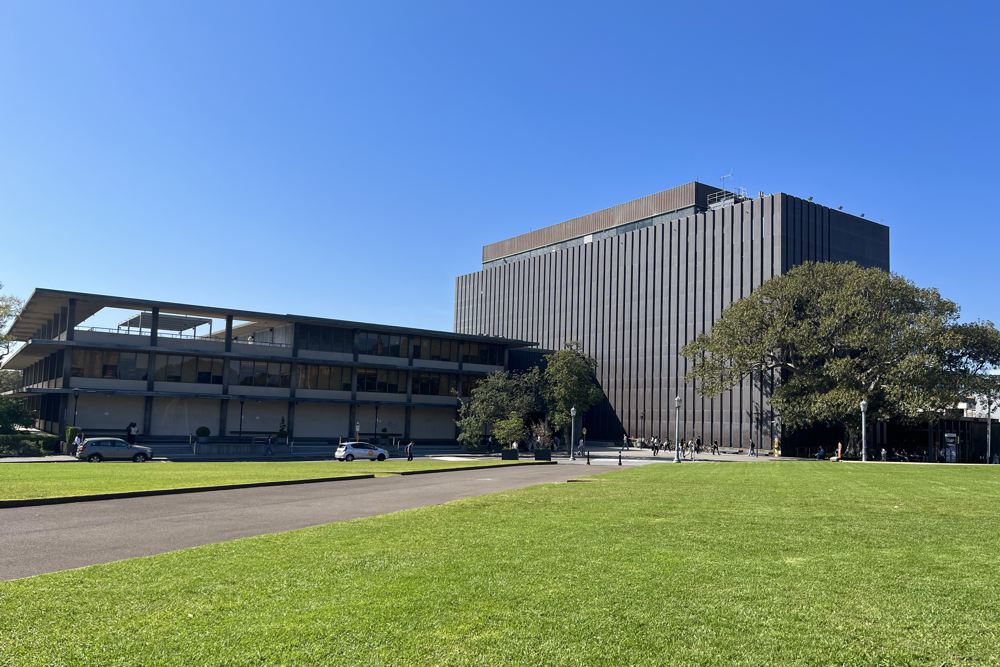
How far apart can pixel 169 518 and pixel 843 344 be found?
54.9 m

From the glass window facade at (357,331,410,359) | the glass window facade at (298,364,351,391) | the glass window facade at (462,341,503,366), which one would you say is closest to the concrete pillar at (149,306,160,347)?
the glass window facade at (298,364,351,391)

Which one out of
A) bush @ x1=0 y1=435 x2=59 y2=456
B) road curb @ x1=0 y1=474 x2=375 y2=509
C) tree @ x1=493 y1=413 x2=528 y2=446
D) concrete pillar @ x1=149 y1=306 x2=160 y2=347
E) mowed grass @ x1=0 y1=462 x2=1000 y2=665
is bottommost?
bush @ x1=0 y1=435 x2=59 y2=456

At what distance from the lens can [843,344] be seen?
59094mm

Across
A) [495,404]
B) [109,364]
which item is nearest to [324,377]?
[495,404]

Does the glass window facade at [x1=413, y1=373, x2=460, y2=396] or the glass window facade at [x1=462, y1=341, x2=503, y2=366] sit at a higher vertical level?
the glass window facade at [x1=462, y1=341, x2=503, y2=366]

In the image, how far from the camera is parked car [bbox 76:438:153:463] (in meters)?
41.9

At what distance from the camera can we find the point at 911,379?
54469 millimetres

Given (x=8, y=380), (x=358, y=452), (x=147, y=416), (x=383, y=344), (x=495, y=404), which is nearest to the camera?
(x=358, y=452)

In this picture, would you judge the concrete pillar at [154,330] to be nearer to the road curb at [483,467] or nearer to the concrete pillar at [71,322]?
the concrete pillar at [71,322]

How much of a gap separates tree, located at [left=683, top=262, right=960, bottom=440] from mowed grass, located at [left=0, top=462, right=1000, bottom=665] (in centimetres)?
4660

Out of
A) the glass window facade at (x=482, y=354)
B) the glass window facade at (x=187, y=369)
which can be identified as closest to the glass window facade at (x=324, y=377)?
the glass window facade at (x=187, y=369)

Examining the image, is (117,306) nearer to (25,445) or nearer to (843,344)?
(25,445)

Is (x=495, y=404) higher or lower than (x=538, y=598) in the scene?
higher

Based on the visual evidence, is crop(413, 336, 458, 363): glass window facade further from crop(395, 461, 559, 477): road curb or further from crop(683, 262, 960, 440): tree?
crop(395, 461, 559, 477): road curb
